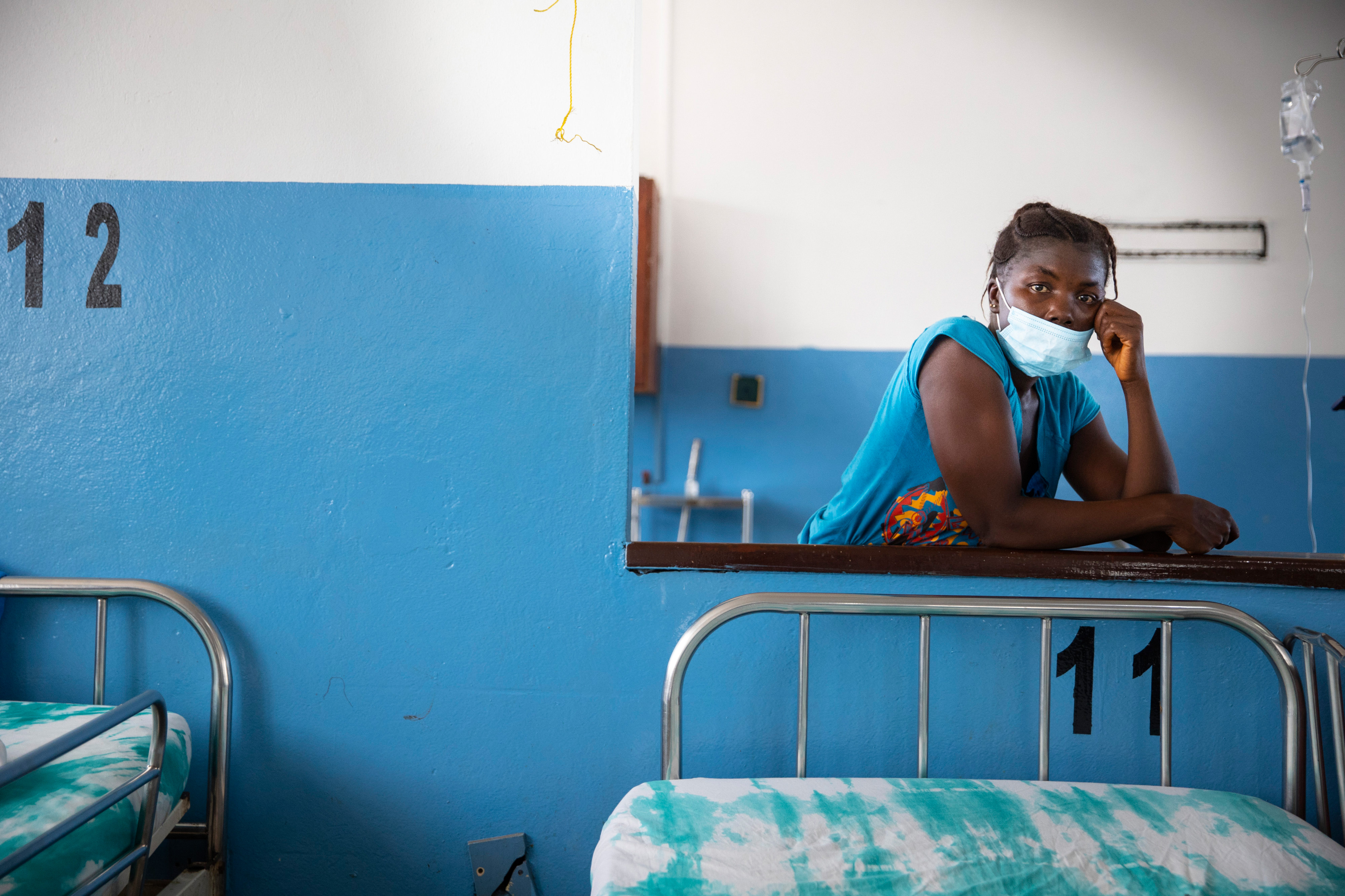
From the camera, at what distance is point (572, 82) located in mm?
1519

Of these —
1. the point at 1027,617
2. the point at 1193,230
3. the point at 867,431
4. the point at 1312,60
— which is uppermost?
the point at 1312,60

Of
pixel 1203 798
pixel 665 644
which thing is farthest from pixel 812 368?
pixel 1203 798

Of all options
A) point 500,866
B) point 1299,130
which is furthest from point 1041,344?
point 1299,130

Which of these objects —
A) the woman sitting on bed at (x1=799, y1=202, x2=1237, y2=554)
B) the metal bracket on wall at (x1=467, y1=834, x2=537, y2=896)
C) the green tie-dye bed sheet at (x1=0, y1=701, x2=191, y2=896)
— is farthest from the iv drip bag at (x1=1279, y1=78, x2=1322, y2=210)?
the green tie-dye bed sheet at (x1=0, y1=701, x2=191, y2=896)

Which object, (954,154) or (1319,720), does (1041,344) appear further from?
(954,154)

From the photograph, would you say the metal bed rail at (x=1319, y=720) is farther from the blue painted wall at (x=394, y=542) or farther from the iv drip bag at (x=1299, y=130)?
the iv drip bag at (x=1299, y=130)

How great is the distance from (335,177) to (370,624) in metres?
0.87

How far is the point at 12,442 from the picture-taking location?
158 centimetres

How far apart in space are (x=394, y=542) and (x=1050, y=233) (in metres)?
1.37

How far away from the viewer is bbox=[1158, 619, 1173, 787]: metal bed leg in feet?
4.57

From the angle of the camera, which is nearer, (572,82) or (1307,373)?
(572,82)

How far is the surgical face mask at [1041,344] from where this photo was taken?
1438 millimetres

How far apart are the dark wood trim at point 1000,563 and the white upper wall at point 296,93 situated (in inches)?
28.8

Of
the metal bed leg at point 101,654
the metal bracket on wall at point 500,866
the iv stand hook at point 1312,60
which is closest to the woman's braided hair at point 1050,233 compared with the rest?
the metal bracket on wall at point 500,866
